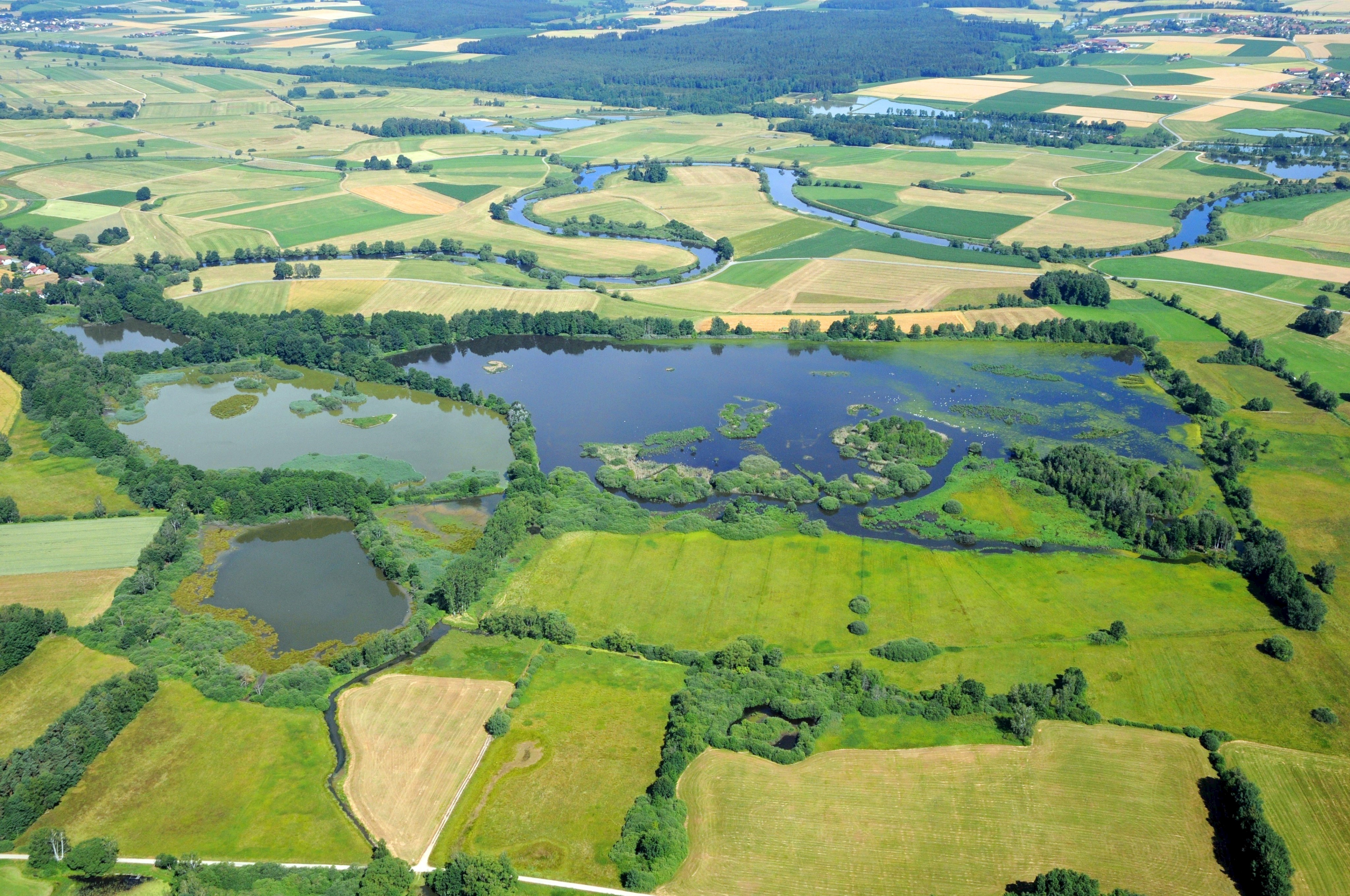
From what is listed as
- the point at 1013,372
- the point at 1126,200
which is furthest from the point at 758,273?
the point at 1126,200

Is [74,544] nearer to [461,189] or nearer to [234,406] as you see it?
[234,406]

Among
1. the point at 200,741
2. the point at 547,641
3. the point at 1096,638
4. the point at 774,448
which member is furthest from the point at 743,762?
the point at 774,448

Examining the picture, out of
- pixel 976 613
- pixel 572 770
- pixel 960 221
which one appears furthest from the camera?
pixel 960 221

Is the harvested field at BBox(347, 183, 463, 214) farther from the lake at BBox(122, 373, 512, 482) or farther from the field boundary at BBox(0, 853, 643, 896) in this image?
the field boundary at BBox(0, 853, 643, 896)

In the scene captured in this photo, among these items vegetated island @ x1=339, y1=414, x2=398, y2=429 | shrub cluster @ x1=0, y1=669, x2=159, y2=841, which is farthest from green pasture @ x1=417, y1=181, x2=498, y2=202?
shrub cluster @ x1=0, y1=669, x2=159, y2=841

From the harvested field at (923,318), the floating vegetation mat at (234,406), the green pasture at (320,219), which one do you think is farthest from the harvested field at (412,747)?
the green pasture at (320,219)
